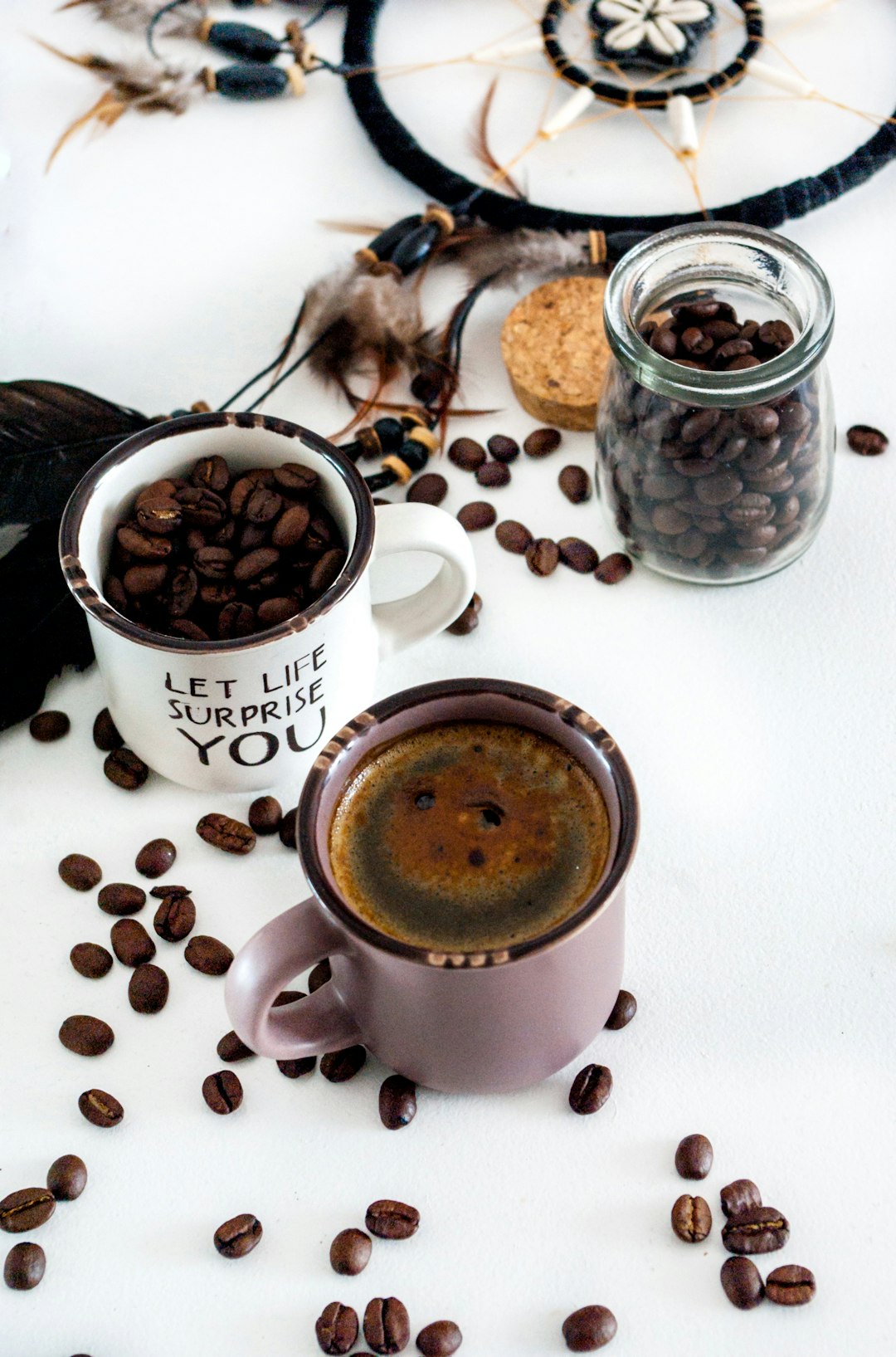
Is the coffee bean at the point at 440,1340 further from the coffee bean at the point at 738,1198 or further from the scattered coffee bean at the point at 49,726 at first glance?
the scattered coffee bean at the point at 49,726

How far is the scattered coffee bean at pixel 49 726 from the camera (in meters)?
1.23

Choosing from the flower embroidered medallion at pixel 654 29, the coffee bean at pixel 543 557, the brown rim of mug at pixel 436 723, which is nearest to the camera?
the brown rim of mug at pixel 436 723

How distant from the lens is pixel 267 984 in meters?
0.90

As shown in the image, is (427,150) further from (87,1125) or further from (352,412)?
(87,1125)

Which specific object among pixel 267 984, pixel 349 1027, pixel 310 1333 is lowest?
pixel 310 1333

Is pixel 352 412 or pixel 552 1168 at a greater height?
pixel 352 412

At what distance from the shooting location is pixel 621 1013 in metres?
1.06

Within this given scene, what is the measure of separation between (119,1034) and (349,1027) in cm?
19

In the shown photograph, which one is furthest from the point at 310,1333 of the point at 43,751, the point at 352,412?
the point at 352,412

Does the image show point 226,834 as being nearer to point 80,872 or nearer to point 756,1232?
point 80,872

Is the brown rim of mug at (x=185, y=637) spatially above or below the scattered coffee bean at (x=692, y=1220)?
above

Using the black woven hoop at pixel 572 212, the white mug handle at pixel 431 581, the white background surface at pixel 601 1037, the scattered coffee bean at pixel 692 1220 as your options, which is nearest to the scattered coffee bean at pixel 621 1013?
the white background surface at pixel 601 1037

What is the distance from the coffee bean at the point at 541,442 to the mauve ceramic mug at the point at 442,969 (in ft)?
1.49

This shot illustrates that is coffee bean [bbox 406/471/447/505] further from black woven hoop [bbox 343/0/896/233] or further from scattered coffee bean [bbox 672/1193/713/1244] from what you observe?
scattered coffee bean [bbox 672/1193/713/1244]
